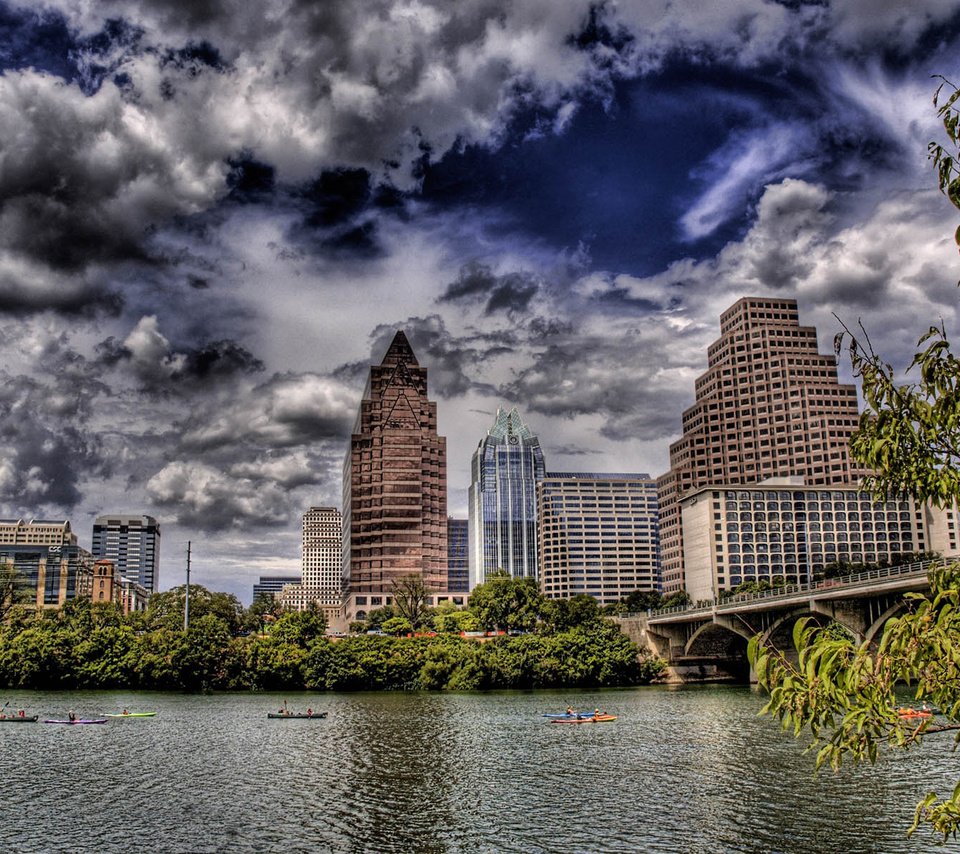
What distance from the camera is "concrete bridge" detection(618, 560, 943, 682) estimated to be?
116m

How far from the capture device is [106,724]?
4112 inches

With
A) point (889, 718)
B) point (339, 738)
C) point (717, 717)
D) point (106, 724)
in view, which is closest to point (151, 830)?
point (339, 738)

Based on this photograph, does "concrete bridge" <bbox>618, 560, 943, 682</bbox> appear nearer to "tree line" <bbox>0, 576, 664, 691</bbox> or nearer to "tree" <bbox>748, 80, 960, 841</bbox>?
"tree line" <bbox>0, 576, 664, 691</bbox>

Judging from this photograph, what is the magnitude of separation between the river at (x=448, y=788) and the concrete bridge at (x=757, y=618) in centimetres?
1831

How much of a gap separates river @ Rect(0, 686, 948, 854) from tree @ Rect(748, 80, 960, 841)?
3287 centimetres

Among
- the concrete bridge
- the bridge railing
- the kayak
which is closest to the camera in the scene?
the kayak

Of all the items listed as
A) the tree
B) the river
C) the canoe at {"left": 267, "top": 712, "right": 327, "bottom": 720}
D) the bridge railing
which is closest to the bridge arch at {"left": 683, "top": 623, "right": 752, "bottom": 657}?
the bridge railing

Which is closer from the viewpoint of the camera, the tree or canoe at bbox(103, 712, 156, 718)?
the tree

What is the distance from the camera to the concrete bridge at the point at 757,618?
11644cm

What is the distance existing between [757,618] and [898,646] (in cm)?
14643

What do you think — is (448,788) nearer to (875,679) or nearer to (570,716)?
(570,716)

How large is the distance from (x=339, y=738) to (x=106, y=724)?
32195 mm

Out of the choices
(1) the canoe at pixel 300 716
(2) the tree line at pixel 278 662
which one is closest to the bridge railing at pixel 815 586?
(2) the tree line at pixel 278 662

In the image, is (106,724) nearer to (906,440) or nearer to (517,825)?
(517,825)
